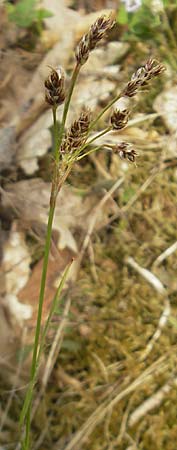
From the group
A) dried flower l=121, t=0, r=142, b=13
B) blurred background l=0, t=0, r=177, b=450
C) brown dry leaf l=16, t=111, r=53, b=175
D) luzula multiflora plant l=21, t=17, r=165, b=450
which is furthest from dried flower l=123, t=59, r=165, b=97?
dried flower l=121, t=0, r=142, b=13

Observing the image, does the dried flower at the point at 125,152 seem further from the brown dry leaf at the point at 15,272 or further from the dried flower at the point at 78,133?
the brown dry leaf at the point at 15,272

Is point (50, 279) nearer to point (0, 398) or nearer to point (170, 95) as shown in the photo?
point (0, 398)

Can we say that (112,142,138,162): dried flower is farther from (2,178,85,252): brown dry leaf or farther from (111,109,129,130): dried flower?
(2,178,85,252): brown dry leaf

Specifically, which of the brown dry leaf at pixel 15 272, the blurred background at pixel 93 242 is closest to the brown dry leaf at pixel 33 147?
the blurred background at pixel 93 242

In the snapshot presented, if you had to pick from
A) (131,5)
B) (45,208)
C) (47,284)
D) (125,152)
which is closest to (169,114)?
(131,5)

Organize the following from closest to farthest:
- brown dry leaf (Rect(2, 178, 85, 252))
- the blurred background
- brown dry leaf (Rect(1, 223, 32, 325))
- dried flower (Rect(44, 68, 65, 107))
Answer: dried flower (Rect(44, 68, 65, 107)) → the blurred background → brown dry leaf (Rect(1, 223, 32, 325)) → brown dry leaf (Rect(2, 178, 85, 252))
